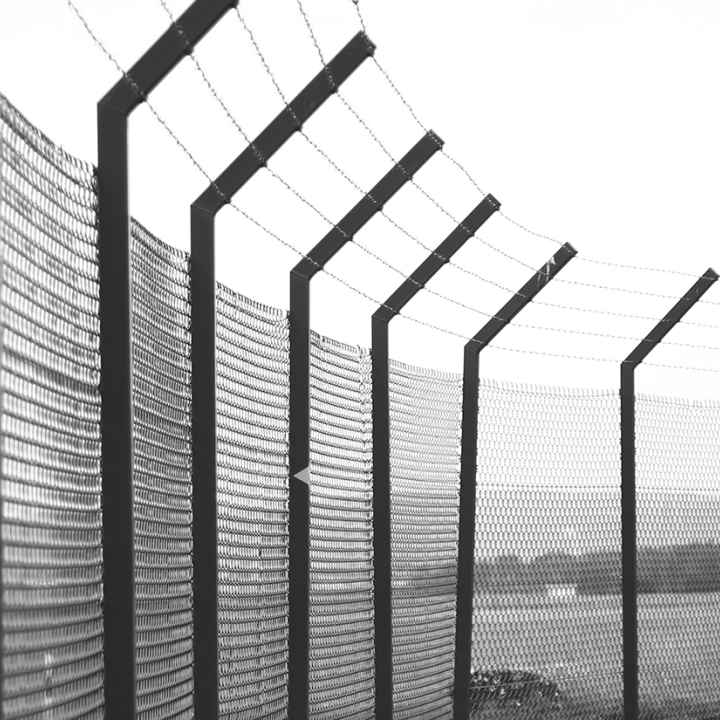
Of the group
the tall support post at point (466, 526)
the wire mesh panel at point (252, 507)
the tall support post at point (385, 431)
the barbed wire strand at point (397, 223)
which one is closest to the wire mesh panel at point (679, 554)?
the barbed wire strand at point (397, 223)

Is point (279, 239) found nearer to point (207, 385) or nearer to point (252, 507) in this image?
point (207, 385)

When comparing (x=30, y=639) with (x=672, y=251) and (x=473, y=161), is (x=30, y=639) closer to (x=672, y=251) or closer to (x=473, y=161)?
(x=473, y=161)

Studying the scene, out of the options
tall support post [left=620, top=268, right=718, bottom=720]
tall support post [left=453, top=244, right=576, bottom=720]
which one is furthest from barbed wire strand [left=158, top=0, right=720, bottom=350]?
tall support post [left=453, top=244, right=576, bottom=720]

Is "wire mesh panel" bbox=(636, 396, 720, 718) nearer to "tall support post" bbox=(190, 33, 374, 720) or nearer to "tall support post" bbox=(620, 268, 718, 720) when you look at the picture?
"tall support post" bbox=(620, 268, 718, 720)

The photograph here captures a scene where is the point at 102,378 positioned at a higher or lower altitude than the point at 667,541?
higher

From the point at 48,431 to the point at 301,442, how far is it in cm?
198

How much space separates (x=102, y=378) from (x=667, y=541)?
4.53 m

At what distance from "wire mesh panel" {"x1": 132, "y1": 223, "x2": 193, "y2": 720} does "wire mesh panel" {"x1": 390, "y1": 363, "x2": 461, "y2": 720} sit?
6.03 feet

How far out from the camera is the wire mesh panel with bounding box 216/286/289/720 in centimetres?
466

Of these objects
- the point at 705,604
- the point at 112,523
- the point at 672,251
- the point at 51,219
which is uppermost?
the point at 672,251

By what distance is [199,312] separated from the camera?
13.8 ft

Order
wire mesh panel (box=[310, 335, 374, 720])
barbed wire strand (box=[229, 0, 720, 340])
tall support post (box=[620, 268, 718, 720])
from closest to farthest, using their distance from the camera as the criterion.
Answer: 1. barbed wire strand (box=[229, 0, 720, 340])
2. wire mesh panel (box=[310, 335, 374, 720])
3. tall support post (box=[620, 268, 718, 720])

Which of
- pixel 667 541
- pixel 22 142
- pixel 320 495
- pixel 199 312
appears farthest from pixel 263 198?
pixel 667 541

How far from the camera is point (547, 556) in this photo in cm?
684
